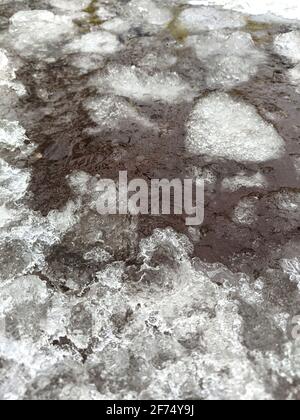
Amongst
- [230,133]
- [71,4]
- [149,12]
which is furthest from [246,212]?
[71,4]

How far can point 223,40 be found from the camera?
3.62 metres

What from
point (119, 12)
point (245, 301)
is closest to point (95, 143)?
point (245, 301)

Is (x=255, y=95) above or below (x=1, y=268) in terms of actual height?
above

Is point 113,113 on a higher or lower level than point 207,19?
lower

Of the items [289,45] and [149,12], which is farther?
[149,12]

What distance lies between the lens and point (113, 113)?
2.95m

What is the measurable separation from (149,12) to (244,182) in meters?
2.34

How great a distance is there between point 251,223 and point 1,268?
128 cm

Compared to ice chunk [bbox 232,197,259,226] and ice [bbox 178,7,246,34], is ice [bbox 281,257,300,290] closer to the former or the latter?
ice chunk [bbox 232,197,259,226]

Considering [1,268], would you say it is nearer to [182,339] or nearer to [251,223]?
[182,339]

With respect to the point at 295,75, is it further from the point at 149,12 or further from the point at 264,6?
the point at 149,12

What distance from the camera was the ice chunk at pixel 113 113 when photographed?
9.47 feet

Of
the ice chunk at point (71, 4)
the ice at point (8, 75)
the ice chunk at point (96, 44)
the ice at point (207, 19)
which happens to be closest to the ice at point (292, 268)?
the ice at point (8, 75)

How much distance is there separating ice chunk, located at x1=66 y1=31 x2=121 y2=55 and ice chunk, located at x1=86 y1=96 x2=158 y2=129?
73cm
